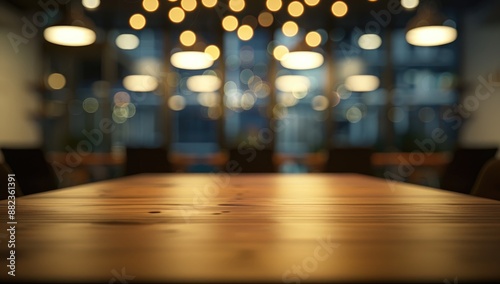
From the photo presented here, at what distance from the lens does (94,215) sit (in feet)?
3.20

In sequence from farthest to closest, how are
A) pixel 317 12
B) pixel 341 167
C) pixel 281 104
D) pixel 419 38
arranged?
pixel 281 104
pixel 317 12
pixel 341 167
pixel 419 38

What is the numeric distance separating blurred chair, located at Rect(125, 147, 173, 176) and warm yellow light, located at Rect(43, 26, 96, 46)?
115cm

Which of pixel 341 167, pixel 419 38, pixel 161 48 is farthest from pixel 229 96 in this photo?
pixel 419 38

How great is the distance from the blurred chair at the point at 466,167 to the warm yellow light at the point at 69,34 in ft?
9.48

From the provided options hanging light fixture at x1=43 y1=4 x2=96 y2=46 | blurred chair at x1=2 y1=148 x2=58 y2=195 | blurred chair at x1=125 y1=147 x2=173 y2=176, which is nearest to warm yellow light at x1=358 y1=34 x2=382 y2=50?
blurred chair at x1=125 y1=147 x2=173 y2=176

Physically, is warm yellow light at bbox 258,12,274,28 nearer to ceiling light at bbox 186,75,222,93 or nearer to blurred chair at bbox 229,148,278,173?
ceiling light at bbox 186,75,222,93

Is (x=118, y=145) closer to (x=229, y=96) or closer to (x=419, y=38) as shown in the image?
(x=229, y=96)

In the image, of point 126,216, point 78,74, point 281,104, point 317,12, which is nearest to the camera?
point 126,216


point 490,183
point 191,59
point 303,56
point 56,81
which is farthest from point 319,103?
point 490,183

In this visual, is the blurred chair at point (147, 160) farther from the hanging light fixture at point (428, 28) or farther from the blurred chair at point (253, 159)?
the hanging light fixture at point (428, 28)

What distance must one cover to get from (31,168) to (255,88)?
14.6 ft

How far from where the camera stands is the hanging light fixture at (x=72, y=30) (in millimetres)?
2750

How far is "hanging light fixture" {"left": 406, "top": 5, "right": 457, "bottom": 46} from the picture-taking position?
2.80 metres

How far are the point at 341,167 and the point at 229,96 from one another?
3247 mm
